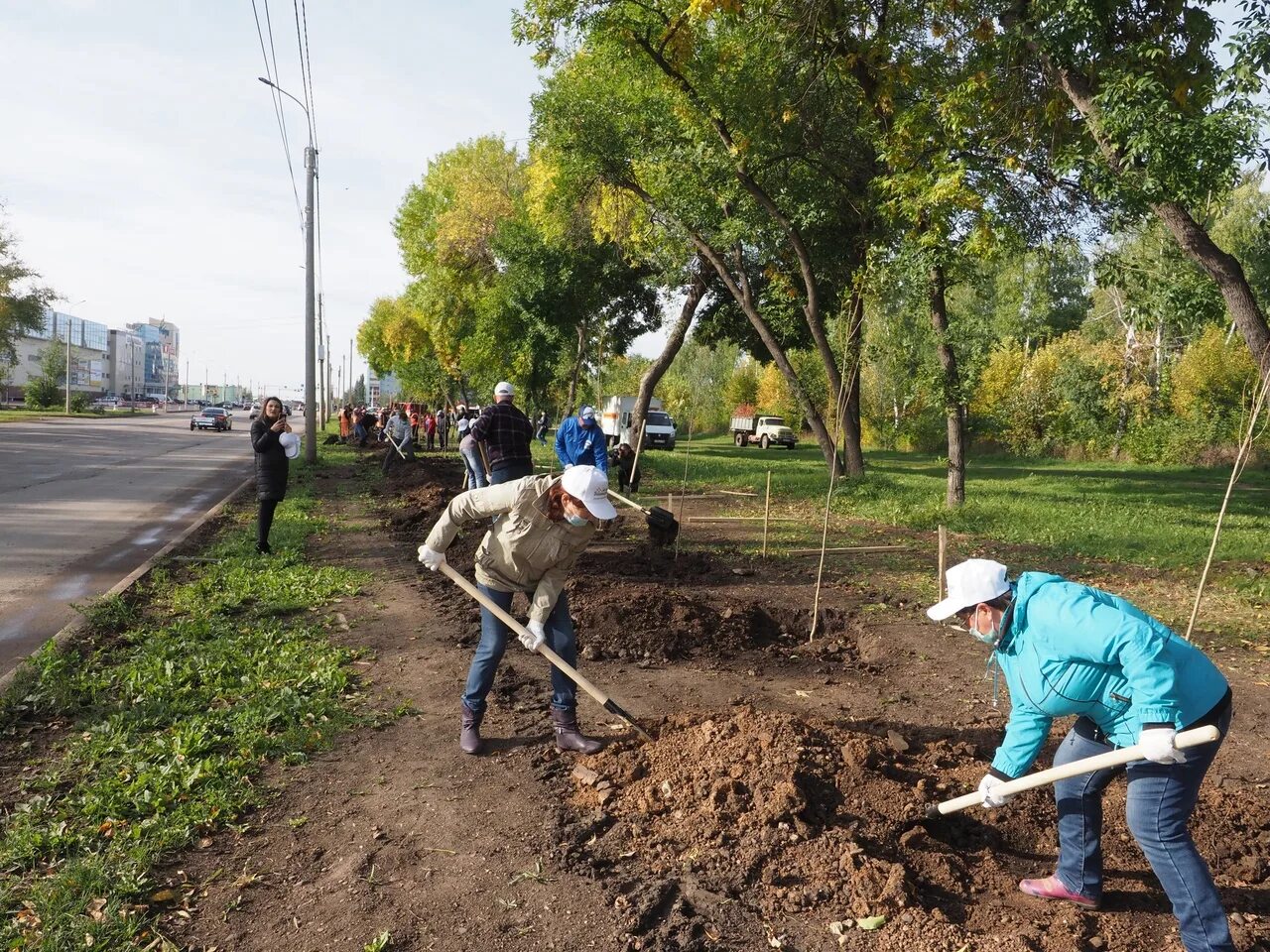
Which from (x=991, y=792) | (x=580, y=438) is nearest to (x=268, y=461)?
(x=580, y=438)

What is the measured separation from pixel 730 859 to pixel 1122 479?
23793mm

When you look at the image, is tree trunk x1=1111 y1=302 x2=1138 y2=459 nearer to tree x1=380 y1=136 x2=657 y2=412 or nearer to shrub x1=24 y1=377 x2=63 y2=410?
tree x1=380 y1=136 x2=657 y2=412

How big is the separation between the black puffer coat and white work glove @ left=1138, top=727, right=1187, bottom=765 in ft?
28.2

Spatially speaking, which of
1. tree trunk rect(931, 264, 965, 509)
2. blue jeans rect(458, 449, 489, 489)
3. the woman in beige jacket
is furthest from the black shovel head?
tree trunk rect(931, 264, 965, 509)

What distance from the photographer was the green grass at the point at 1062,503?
38.9 feet

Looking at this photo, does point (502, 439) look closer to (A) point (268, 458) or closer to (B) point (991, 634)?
(A) point (268, 458)

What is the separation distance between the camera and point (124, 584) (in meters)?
7.95

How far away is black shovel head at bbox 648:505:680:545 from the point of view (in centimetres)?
983

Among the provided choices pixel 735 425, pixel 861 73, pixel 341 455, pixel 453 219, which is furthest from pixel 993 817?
pixel 735 425

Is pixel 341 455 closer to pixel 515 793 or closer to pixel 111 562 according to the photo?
pixel 111 562

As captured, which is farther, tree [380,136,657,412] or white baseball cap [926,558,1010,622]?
tree [380,136,657,412]

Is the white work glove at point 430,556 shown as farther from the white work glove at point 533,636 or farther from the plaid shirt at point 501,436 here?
the plaid shirt at point 501,436

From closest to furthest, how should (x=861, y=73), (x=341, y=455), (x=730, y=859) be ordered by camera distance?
(x=730, y=859)
(x=861, y=73)
(x=341, y=455)

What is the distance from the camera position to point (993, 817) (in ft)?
13.0
